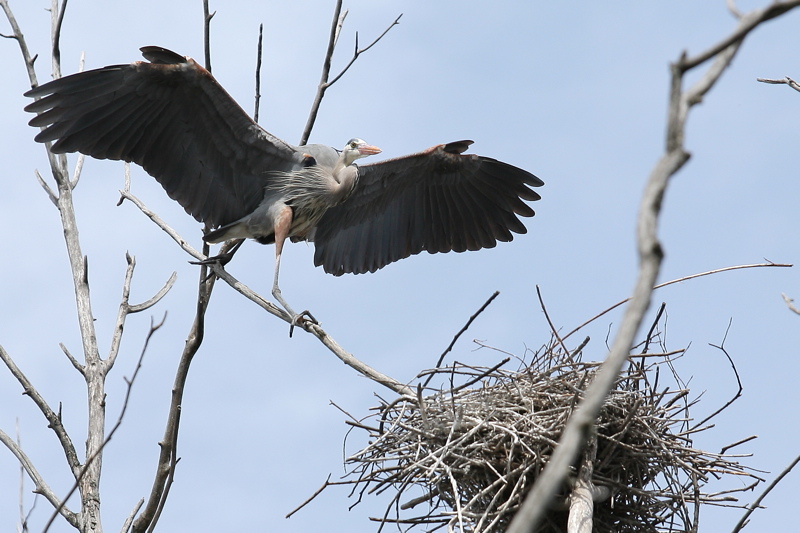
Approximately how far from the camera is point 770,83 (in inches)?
168

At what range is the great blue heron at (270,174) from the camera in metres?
6.23

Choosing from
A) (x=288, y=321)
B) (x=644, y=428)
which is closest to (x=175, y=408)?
(x=288, y=321)

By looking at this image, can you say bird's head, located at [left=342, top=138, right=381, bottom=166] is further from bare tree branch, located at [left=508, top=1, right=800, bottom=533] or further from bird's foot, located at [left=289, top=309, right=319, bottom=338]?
bare tree branch, located at [left=508, top=1, right=800, bottom=533]

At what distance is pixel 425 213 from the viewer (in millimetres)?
7629

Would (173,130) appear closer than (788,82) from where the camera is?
No

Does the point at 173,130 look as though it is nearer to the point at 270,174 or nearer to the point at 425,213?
the point at 270,174

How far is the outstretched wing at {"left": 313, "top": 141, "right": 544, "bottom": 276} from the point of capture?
7.48 meters

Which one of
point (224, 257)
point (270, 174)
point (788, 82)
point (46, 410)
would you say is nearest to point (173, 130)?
point (270, 174)

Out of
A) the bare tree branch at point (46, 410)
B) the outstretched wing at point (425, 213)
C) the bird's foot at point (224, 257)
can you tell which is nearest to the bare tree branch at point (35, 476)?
the bare tree branch at point (46, 410)

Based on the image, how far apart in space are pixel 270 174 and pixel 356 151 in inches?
27.1

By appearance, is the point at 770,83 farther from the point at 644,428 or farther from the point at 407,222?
the point at 407,222

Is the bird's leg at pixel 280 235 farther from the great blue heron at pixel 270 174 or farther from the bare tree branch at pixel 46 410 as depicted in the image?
the bare tree branch at pixel 46 410

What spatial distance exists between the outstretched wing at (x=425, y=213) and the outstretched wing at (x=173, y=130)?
2.76ft

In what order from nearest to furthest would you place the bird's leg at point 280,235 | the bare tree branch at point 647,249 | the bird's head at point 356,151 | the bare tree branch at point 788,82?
the bare tree branch at point 647,249 < the bare tree branch at point 788,82 < the bird's leg at point 280,235 < the bird's head at point 356,151
